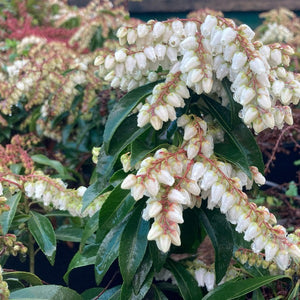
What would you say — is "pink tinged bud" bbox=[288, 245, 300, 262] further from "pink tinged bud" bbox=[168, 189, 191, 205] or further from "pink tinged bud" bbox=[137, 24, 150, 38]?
"pink tinged bud" bbox=[137, 24, 150, 38]

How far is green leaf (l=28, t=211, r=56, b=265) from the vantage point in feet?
3.84

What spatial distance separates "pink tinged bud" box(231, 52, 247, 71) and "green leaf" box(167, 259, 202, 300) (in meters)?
0.51

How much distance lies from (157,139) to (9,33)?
2417mm

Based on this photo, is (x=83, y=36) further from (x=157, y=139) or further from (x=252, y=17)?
(x=252, y=17)

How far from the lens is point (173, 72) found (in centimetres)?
90

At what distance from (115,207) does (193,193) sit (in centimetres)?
22

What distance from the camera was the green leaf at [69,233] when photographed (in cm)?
134

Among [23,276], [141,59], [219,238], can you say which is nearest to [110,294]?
[23,276]

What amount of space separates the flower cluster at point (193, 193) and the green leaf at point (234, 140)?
7 cm

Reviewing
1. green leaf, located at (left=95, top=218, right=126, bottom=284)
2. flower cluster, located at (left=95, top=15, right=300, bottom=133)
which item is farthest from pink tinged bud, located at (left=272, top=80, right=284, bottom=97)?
green leaf, located at (left=95, top=218, right=126, bottom=284)

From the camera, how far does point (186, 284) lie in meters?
1.05

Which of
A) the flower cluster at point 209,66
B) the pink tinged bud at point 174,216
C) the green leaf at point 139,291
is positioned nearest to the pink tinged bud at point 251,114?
the flower cluster at point 209,66

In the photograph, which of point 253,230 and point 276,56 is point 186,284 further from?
point 276,56

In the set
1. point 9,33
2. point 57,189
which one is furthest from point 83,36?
point 57,189
